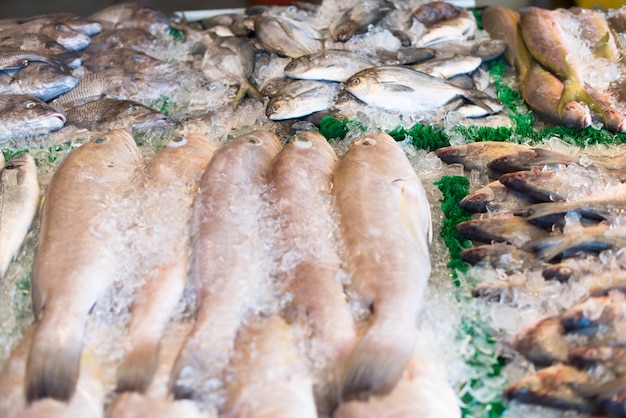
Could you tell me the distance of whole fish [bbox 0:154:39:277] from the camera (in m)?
2.33

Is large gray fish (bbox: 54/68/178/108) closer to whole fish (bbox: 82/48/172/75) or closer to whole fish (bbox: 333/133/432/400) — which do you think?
whole fish (bbox: 82/48/172/75)

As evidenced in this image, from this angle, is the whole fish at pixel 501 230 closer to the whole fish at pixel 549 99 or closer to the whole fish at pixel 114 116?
the whole fish at pixel 549 99

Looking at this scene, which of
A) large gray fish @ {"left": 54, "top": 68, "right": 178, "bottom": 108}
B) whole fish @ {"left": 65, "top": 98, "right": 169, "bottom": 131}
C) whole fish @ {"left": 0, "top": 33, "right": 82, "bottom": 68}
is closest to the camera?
whole fish @ {"left": 65, "top": 98, "right": 169, "bottom": 131}

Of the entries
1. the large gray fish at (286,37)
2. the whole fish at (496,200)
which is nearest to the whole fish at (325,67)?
the large gray fish at (286,37)

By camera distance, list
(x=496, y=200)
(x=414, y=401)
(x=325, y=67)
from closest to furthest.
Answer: (x=414, y=401)
(x=496, y=200)
(x=325, y=67)

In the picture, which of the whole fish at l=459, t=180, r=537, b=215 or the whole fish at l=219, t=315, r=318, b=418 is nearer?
the whole fish at l=219, t=315, r=318, b=418

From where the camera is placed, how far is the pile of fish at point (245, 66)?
321 cm

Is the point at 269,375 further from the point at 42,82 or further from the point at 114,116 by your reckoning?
the point at 42,82

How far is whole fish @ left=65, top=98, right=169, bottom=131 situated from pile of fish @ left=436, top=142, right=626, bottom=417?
1.63 m

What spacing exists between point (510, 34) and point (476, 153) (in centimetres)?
168

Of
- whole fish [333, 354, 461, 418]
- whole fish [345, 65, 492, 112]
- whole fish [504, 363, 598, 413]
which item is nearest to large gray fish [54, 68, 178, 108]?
whole fish [345, 65, 492, 112]

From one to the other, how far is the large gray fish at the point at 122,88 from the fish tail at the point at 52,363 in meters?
2.14

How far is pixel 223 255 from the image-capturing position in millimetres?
1997

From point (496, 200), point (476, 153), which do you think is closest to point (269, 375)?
point (496, 200)
